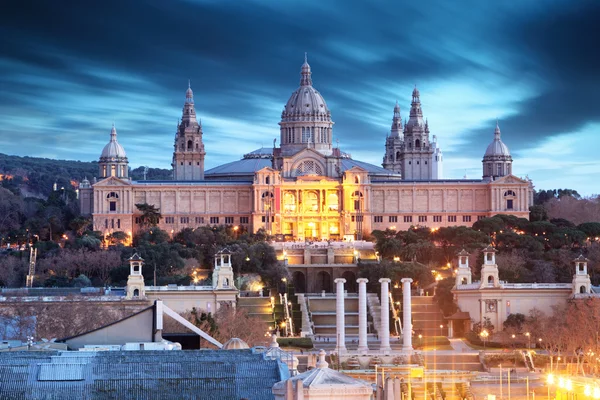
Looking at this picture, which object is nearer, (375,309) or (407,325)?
(407,325)

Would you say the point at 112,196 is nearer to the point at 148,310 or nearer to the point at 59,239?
the point at 59,239

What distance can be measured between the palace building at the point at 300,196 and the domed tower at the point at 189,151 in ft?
0.36

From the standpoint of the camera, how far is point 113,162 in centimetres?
16488

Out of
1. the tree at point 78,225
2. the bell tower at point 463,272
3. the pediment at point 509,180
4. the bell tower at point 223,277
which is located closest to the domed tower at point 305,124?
the pediment at point 509,180

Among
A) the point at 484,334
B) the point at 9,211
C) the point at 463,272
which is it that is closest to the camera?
the point at 484,334

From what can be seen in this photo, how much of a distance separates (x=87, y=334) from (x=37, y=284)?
61815 millimetres

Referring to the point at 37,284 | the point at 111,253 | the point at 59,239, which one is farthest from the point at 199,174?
the point at 37,284

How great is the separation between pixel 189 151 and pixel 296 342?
240 feet

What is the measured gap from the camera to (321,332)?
11281 centimetres

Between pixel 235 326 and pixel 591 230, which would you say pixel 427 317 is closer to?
pixel 235 326

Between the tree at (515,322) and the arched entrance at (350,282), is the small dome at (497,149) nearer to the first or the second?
the arched entrance at (350,282)

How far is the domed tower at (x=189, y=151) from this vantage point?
6791 inches

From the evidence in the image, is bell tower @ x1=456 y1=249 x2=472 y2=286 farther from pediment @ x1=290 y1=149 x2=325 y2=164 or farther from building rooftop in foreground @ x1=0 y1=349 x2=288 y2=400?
building rooftop in foreground @ x1=0 y1=349 x2=288 y2=400

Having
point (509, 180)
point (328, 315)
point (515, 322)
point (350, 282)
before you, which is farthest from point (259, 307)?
point (509, 180)
